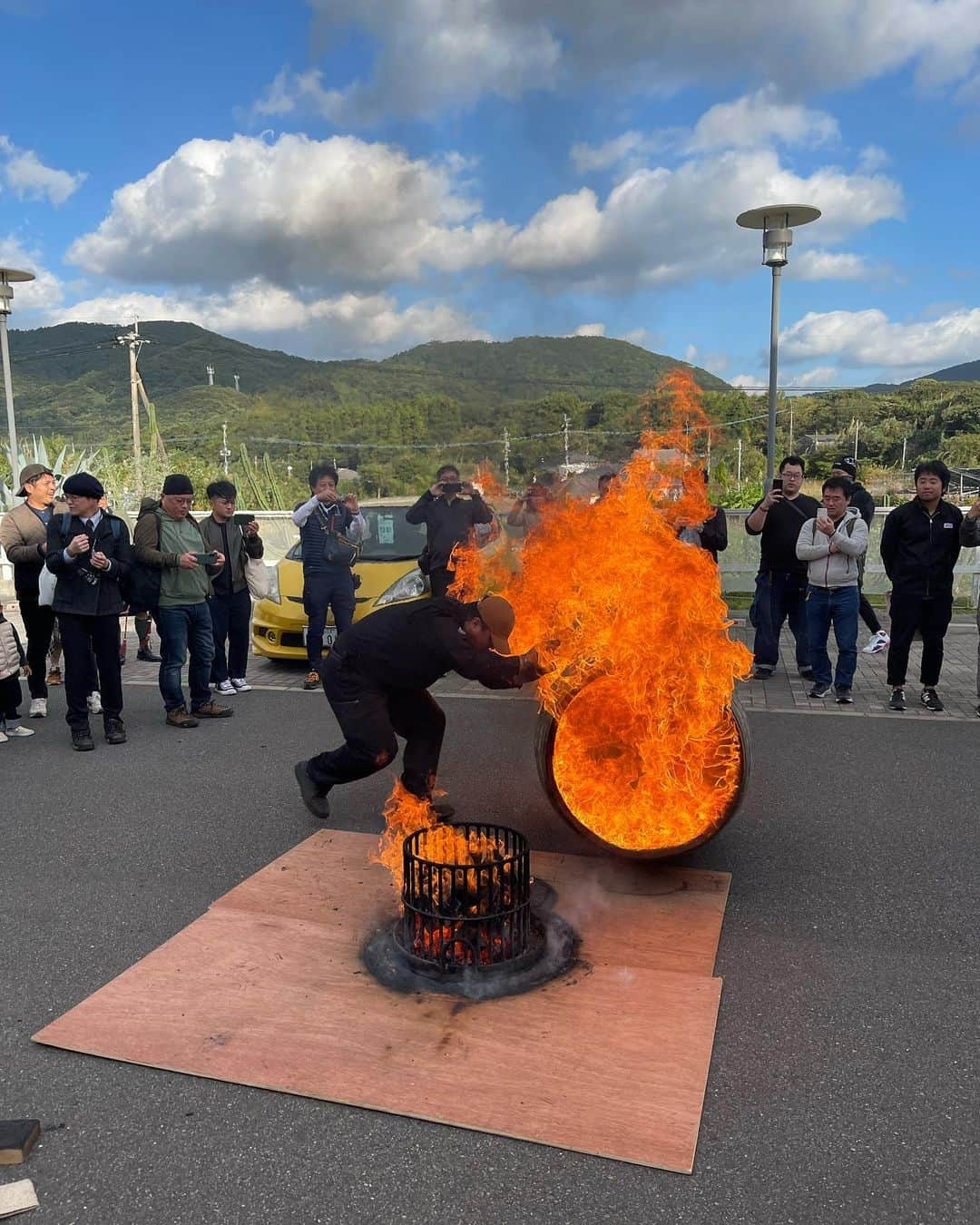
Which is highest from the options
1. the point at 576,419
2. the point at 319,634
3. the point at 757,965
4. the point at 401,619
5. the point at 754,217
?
the point at 754,217

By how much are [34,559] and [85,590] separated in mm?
1254

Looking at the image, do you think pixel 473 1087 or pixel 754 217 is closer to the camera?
pixel 473 1087

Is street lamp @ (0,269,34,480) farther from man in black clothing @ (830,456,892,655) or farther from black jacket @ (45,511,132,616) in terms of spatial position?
man in black clothing @ (830,456,892,655)

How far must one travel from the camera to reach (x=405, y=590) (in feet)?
28.6

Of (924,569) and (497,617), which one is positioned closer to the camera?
(497,617)

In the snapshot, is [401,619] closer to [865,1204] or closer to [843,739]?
[865,1204]

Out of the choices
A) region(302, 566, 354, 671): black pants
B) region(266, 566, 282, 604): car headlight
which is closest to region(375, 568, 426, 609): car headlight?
region(302, 566, 354, 671): black pants

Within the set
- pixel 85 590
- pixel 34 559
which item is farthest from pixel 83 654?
pixel 34 559

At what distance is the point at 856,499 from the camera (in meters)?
8.60

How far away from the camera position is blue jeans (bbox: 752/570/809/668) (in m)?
8.26

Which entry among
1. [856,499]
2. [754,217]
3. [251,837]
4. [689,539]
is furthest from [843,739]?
[754,217]

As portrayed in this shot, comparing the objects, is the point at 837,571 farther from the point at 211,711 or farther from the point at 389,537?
the point at 211,711

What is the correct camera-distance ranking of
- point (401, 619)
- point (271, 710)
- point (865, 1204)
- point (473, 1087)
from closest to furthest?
point (865, 1204)
point (473, 1087)
point (401, 619)
point (271, 710)

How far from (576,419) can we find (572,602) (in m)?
3.03
